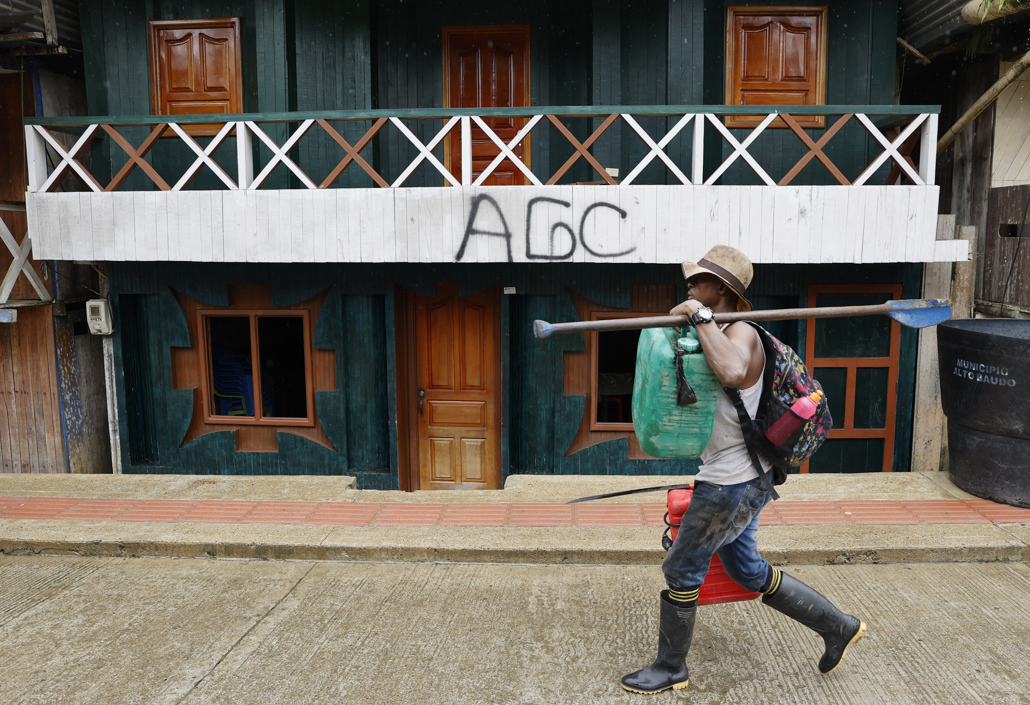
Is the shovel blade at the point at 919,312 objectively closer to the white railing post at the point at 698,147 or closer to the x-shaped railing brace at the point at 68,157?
the white railing post at the point at 698,147

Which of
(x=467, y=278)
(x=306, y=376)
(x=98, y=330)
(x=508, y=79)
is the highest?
(x=508, y=79)

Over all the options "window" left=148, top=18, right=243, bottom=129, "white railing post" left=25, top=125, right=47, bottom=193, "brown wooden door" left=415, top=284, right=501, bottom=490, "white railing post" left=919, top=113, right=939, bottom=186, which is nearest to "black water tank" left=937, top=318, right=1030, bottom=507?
"white railing post" left=919, top=113, right=939, bottom=186

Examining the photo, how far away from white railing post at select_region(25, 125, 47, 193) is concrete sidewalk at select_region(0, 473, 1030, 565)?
288cm

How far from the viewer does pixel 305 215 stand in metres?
7.29

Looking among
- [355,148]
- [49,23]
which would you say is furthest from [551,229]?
[49,23]

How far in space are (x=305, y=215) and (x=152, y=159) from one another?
2.49 metres

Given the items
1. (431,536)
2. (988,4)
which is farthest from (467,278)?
(988,4)

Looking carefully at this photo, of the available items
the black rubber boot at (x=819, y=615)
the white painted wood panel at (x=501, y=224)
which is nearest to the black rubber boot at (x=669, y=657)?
the black rubber boot at (x=819, y=615)

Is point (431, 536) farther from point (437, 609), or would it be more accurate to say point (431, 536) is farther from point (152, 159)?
point (152, 159)

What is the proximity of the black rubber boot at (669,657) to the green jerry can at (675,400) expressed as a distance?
784mm

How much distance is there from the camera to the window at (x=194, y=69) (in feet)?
27.2

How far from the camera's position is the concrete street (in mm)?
3820

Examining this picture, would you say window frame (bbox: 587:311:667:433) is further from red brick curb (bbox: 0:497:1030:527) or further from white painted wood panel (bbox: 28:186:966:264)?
red brick curb (bbox: 0:497:1030:527)

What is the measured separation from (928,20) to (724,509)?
7003 mm
